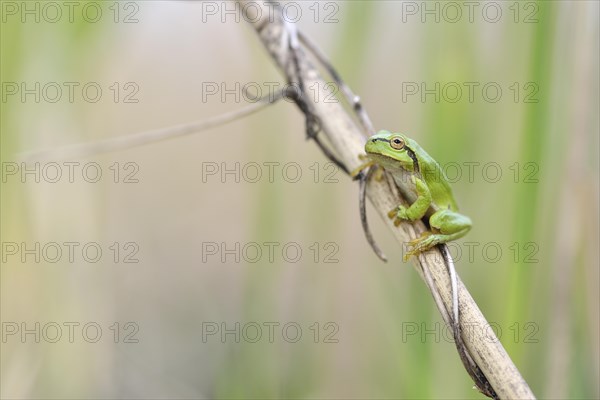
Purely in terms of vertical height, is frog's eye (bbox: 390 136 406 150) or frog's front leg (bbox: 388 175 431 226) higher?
frog's eye (bbox: 390 136 406 150)

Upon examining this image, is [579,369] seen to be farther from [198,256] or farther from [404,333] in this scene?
[198,256]

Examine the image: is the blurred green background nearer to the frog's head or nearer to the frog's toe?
the frog's head

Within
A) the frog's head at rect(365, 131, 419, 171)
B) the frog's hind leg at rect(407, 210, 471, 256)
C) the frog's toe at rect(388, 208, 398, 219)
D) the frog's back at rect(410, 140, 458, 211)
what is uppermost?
the frog's head at rect(365, 131, 419, 171)

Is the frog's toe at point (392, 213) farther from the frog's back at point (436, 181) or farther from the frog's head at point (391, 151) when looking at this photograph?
the frog's back at point (436, 181)

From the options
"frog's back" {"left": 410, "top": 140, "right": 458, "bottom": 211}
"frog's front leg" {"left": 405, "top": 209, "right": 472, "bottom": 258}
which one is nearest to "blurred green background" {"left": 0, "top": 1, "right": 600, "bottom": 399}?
"frog's back" {"left": 410, "top": 140, "right": 458, "bottom": 211}

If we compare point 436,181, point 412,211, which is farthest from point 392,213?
point 436,181

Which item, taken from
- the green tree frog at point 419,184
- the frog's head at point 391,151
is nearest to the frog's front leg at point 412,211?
the green tree frog at point 419,184
